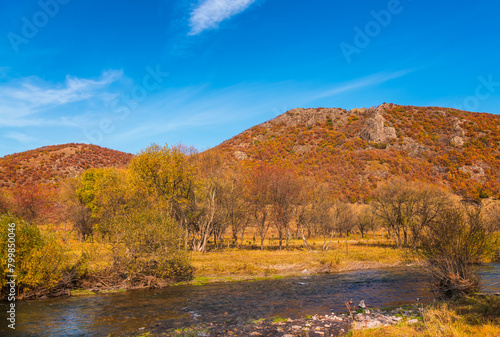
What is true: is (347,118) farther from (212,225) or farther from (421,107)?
(212,225)

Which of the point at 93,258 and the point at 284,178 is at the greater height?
the point at 284,178

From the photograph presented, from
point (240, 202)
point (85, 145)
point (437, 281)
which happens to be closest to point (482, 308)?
point (437, 281)

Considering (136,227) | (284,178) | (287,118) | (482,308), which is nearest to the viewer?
(482,308)

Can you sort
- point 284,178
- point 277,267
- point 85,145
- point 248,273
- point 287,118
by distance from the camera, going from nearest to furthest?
point 248,273, point 277,267, point 284,178, point 85,145, point 287,118

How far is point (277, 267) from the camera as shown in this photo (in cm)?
3525

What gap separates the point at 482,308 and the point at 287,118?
152 m

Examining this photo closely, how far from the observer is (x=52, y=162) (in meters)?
112

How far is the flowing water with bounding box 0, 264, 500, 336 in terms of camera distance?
1590 cm

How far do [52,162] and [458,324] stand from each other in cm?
13255

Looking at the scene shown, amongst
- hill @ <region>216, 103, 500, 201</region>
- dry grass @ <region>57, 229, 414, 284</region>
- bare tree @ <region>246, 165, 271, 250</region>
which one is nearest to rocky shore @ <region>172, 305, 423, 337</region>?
dry grass @ <region>57, 229, 414, 284</region>

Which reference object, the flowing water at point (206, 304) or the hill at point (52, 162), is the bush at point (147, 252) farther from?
the hill at point (52, 162)

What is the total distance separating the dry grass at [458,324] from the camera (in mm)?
10984

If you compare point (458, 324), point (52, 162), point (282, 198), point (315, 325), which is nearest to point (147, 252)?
point (315, 325)

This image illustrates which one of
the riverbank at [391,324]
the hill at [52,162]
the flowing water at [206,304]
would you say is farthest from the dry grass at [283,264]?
the hill at [52,162]
